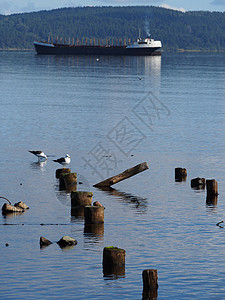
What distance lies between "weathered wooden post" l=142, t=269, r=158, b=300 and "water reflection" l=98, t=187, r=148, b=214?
34.6 ft

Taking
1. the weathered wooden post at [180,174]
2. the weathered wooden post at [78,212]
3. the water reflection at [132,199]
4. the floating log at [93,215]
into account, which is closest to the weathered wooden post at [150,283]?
the floating log at [93,215]

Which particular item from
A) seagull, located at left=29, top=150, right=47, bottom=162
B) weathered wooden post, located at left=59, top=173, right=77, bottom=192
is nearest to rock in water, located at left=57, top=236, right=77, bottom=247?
weathered wooden post, located at left=59, top=173, right=77, bottom=192

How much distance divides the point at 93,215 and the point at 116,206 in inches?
164

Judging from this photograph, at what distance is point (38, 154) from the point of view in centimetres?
4612

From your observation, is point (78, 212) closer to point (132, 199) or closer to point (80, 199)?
point (80, 199)

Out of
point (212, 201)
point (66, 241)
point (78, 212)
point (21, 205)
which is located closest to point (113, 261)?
point (66, 241)

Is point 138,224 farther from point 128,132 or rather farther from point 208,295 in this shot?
point 128,132

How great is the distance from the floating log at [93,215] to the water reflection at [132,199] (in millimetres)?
3354

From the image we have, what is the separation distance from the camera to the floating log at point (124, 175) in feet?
121

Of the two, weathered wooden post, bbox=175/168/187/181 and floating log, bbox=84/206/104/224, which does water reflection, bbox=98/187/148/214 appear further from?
weathered wooden post, bbox=175/168/187/181

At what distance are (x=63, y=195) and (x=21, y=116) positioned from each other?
41.0 metres

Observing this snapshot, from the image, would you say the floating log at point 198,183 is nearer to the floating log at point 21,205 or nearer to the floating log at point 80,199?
the floating log at point 80,199

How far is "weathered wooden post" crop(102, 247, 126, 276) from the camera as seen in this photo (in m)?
24.8

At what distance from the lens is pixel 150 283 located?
23141 millimetres
